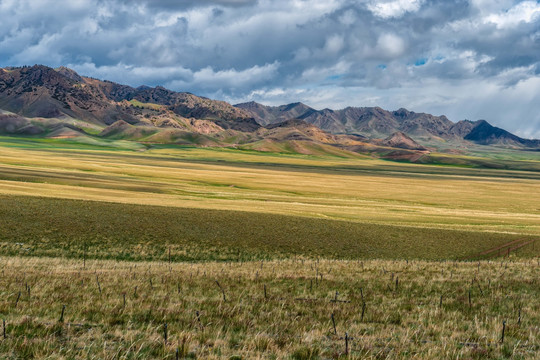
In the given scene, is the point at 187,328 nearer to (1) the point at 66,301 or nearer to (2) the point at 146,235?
(1) the point at 66,301

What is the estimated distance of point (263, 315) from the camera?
14234mm

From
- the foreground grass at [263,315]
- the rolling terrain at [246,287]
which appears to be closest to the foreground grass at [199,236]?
the rolling terrain at [246,287]

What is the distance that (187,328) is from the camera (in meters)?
12.4

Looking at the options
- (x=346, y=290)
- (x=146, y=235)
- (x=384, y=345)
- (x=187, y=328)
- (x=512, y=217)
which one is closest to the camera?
(x=384, y=345)

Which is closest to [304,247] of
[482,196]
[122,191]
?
[122,191]

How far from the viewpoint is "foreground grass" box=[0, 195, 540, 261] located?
35125 mm

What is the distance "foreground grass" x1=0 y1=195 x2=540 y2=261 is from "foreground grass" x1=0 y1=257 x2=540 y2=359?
37.4 ft

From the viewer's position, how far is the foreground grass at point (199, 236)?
3512cm

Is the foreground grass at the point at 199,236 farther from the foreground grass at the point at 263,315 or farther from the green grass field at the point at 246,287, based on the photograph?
the foreground grass at the point at 263,315

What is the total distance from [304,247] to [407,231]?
1424 cm

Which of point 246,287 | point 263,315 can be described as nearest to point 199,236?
point 246,287

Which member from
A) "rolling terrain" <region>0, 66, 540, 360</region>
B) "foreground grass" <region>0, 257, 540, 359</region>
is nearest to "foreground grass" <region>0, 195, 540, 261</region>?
"rolling terrain" <region>0, 66, 540, 360</region>

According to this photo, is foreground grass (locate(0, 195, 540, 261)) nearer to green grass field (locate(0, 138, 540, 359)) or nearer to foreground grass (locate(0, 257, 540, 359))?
green grass field (locate(0, 138, 540, 359))

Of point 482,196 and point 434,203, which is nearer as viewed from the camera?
point 434,203
